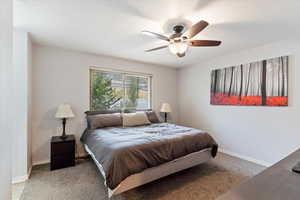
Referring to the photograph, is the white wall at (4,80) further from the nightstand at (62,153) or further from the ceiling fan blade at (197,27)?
the ceiling fan blade at (197,27)

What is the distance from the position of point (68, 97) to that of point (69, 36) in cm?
126

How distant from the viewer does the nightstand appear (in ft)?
8.48

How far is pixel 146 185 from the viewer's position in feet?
7.14

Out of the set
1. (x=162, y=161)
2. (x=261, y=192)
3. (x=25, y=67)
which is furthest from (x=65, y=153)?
(x=261, y=192)

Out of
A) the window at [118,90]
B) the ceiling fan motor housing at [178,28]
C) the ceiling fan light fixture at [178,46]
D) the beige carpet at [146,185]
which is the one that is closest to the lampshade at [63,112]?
the window at [118,90]

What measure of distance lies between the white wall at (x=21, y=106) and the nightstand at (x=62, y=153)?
1.19 feet

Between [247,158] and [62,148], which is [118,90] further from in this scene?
[247,158]

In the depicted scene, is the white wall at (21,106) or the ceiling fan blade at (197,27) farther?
the white wall at (21,106)

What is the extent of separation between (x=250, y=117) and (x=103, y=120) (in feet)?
10.1

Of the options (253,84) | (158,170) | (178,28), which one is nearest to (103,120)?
(158,170)

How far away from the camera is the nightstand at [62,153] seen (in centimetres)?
259

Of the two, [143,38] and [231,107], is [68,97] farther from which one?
[231,107]

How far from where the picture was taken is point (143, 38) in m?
2.55

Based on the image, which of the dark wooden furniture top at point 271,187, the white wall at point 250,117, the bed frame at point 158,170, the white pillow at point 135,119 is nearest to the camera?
the dark wooden furniture top at point 271,187
